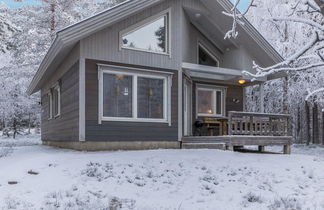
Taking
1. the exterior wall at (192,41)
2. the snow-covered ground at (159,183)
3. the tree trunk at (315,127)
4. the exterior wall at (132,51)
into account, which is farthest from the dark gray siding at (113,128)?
the tree trunk at (315,127)

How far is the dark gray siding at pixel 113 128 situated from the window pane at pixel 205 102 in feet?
9.39

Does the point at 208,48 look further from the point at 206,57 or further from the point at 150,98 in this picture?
the point at 150,98

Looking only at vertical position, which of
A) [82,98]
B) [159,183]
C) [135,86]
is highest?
[135,86]

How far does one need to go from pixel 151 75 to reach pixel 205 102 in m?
3.81

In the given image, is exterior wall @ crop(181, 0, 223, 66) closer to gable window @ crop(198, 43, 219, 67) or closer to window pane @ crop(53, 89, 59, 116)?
gable window @ crop(198, 43, 219, 67)

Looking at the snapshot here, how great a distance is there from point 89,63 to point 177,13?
3759 millimetres

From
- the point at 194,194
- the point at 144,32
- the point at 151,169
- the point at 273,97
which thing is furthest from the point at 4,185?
the point at 273,97

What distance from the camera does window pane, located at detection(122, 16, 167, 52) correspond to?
1109 cm

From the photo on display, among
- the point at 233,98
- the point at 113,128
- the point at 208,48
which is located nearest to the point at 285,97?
the point at 233,98

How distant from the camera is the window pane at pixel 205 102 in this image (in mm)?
14211

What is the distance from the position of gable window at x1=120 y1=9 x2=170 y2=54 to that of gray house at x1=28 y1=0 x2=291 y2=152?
0.03 meters

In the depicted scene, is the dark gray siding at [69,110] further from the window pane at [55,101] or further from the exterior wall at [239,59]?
the exterior wall at [239,59]

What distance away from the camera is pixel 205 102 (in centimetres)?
1432

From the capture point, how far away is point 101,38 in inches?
413
